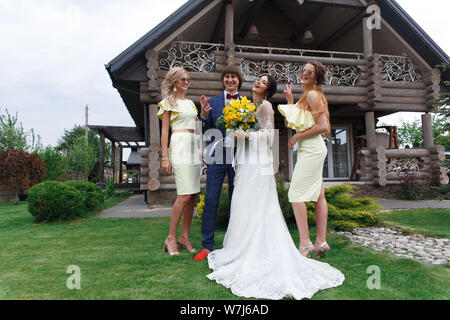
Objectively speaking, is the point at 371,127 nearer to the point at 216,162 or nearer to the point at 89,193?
the point at 216,162

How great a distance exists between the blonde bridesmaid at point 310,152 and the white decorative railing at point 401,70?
24.3 ft

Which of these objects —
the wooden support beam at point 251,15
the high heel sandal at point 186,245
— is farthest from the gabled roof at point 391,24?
the high heel sandal at point 186,245

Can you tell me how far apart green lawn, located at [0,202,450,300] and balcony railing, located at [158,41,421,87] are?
17.7 feet

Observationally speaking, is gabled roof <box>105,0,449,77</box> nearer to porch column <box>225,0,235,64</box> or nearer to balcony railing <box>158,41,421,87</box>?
balcony railing <box>158,41,421,87</box>

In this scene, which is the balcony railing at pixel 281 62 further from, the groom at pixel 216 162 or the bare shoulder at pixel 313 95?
the bare shoulder at pixel 313 95

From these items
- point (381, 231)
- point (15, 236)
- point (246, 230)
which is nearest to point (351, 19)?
point (381, 231)

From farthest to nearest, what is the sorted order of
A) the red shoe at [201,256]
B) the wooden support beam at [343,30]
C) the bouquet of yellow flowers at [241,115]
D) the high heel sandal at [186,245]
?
1. the wooden support beam at [343,30]
2. the high heel sandal at [186,245]
3. the red shoe at [201,256]
4. the bouquet of yellow flowers at [241,115]

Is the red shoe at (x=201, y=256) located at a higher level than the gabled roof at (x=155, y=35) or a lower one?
lower

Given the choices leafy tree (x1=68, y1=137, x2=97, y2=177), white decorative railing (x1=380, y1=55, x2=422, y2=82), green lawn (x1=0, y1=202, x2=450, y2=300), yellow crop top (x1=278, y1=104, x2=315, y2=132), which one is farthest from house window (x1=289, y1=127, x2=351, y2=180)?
leafy tree (x1=68, y1=137, x2=97, y2=177)

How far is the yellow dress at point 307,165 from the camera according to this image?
108 inches

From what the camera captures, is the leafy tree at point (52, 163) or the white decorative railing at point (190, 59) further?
the leafy tree at point (52, 163)

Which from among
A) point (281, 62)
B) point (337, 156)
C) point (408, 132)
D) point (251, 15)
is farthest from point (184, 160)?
point (408, 132)

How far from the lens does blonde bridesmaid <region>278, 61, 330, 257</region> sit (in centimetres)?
268

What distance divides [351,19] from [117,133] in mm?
11727
